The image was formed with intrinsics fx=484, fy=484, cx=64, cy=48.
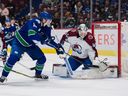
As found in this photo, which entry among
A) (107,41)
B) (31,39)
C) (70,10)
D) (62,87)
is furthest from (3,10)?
(62,87)

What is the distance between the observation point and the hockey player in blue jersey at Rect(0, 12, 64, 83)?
629 centimetres

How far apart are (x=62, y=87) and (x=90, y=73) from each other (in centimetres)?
99

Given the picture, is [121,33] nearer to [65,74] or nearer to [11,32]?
[65,74]

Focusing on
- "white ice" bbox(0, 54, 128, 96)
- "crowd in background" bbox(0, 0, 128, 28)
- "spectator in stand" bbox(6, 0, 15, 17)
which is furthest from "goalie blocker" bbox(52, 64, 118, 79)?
"spectator in stand" bbox(6, 0, 15, 17)

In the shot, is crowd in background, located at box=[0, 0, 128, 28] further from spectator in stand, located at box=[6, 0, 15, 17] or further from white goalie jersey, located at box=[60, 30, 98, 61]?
white goalie jersey, located at box=[60, 30, 98, 61]

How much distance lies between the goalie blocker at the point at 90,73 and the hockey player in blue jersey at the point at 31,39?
1.86 ft

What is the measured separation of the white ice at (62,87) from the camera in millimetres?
5508

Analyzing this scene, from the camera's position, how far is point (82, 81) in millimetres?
6664

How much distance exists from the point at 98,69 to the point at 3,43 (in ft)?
6.73

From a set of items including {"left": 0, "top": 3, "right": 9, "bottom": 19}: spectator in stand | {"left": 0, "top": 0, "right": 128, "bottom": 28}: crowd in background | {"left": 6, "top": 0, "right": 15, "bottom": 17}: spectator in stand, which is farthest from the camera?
{"left": 6, "top": 0, "right": 15, "bottom": 17}: spectator in stand

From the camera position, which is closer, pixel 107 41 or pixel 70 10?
pixel 107 41

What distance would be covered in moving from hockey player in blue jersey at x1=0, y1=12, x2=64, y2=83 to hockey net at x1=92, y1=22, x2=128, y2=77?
3.89 feet

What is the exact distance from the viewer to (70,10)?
498 inches

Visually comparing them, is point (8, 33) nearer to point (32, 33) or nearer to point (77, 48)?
point (77, 48)
